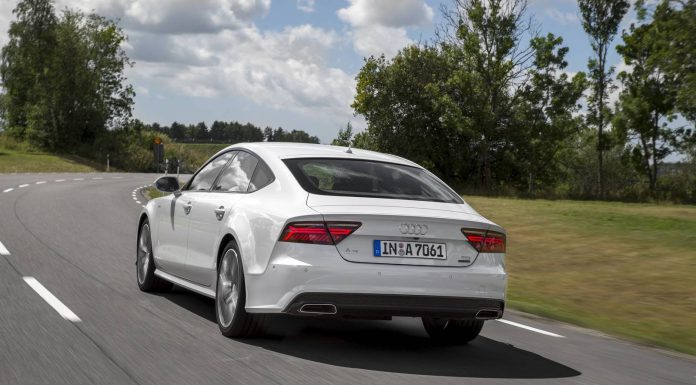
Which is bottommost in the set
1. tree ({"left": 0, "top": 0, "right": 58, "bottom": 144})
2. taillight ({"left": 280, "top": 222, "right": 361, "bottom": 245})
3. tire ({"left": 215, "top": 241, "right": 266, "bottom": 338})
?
tire ({"left": 215, "top": 241, "right": 266, "bottom": 338})

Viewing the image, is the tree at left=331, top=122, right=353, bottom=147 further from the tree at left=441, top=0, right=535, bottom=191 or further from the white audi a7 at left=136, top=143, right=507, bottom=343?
the white audi a7 at left=136, top=143, right=507, bottom=343

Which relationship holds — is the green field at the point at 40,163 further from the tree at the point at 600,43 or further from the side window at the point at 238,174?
the side window at the point at 238,174

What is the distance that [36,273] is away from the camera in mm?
10000

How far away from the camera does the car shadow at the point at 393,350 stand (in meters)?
5.96

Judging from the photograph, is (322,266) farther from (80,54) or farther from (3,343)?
(80,54)

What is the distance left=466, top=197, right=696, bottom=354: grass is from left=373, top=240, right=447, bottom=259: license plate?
279cm

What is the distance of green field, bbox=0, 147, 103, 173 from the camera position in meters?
54.8

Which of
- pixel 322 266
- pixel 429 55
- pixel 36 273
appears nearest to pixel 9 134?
pixel 429 55

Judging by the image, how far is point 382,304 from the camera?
593cm

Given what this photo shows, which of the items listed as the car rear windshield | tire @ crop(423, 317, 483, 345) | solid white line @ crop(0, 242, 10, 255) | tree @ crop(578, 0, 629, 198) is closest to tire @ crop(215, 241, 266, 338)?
the car rear windshield

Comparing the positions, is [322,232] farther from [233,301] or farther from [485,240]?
[485,240]

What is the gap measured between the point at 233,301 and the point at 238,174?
3.94 ft

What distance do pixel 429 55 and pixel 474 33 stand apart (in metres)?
4.93

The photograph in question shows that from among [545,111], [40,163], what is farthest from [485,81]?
[40,163]
